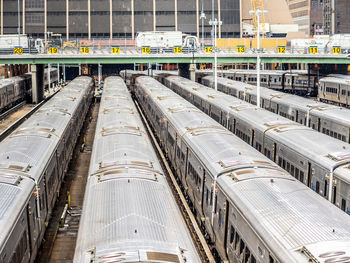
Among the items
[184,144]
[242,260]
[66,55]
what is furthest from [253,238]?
[66,55]

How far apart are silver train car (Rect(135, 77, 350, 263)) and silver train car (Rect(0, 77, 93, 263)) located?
6381 millimetres

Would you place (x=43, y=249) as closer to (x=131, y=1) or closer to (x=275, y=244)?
(x=275, y=244)

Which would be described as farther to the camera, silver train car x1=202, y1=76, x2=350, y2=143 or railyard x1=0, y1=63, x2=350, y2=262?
silver train car x1=202, y1=76, x2=350, y2=143

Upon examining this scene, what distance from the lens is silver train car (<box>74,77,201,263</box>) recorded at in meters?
11.4

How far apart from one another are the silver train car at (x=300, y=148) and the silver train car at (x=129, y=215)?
647 cm

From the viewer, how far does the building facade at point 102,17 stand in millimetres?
129375

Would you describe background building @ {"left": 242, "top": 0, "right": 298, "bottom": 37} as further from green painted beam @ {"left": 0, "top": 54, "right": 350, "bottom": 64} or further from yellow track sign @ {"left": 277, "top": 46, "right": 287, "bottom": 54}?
green painted beam @ {"left": 0, "top": 54, "right": 350, "bottom": 64}

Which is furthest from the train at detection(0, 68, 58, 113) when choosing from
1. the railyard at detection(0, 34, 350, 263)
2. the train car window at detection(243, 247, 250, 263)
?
the train car window at detection(243, 247, 250, 263)

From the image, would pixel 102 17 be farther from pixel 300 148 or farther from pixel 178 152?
pixel 300 148

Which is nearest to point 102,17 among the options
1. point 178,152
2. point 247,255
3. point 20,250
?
point 178,152

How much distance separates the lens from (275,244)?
12.5m

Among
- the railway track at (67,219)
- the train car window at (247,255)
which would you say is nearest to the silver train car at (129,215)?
the train car window at (247,255)

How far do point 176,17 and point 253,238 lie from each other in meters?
122

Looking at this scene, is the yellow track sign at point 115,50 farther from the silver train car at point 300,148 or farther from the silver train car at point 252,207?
the silver train car at point 252,207
